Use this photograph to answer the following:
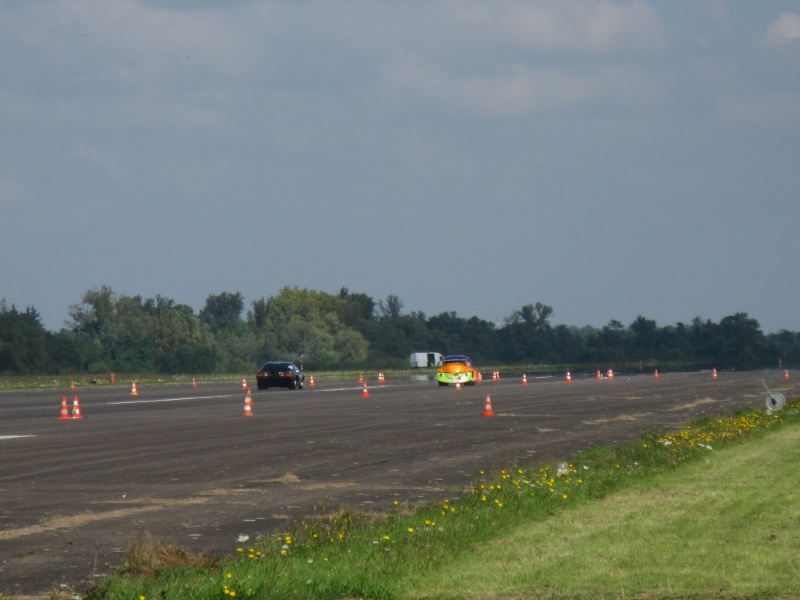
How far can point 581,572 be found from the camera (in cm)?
948

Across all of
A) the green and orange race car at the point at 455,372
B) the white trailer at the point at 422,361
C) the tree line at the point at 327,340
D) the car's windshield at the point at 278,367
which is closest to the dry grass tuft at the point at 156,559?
the green and orange race car at the point at 455,372

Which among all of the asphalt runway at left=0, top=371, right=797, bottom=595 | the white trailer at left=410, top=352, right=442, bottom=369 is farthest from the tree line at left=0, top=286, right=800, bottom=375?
the asphalt runway at left=0, top=371, right=797, bottom=595

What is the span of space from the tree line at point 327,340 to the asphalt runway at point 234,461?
67613 millimetres

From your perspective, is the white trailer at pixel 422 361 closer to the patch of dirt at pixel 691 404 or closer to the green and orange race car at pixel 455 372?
the green and orange race car at pixel 455 372

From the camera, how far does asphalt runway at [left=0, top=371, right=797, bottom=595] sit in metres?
12.2

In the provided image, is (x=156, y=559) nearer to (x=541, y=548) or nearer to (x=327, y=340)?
(x=541, y=548)

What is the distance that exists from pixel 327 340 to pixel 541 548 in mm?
132290

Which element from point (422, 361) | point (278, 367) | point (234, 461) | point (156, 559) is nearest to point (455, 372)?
point (278, 367)

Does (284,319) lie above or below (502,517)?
above

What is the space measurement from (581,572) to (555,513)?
3.54 m

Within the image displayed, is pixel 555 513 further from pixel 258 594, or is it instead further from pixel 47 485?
pixel 47 485

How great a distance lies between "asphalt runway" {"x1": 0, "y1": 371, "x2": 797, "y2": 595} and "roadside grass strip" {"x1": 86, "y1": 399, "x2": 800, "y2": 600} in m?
1.04

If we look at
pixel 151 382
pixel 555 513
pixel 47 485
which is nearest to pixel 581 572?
pixel 555 513

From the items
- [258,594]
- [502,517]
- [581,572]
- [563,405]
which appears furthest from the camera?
[563,405]
